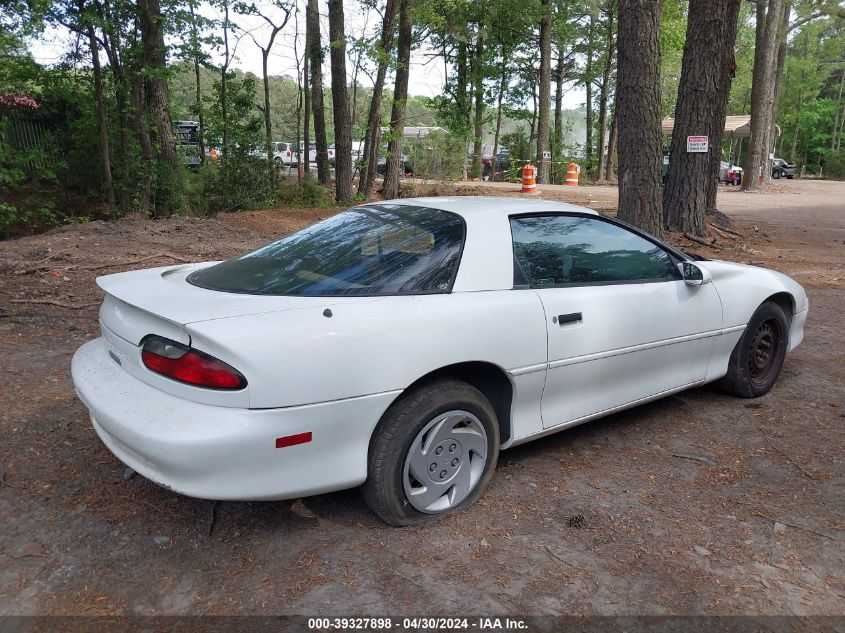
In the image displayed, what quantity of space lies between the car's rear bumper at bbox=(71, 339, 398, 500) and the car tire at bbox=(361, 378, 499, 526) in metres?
0.09

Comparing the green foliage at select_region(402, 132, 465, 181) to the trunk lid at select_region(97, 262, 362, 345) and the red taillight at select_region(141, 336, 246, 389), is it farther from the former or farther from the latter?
the red taillight at select_region(141, 336, 246, 389)

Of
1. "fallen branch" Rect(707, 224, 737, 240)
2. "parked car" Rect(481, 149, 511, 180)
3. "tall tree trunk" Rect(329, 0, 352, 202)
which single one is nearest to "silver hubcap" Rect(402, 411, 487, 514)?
"fallen branch" Rect(707, 224, 737, 240)

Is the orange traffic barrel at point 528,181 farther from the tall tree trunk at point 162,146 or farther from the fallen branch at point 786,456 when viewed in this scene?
the fallen branch at point 786,456

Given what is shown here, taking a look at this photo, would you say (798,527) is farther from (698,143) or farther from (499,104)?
(499,104)

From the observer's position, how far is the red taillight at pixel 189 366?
241cm

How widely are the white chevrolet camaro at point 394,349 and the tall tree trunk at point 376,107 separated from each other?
14082 millimetres

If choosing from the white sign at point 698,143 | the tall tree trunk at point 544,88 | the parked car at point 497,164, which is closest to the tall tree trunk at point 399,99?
the white sign at point 698,143

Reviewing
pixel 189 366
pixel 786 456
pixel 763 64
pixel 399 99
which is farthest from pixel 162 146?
pixel 763 64

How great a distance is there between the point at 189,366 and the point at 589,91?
43.6 meters

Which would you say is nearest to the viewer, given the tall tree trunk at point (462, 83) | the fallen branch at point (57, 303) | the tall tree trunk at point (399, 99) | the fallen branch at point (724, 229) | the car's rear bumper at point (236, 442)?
the car's rear bumper at point (236, 442)

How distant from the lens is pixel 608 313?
352cm

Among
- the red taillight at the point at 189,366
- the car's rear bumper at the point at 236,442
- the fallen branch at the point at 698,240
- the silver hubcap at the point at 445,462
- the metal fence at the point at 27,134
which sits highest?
the metal fence at the point at 27,134

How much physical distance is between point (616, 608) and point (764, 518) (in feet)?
3.60

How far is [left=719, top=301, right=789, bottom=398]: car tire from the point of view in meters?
4.42
